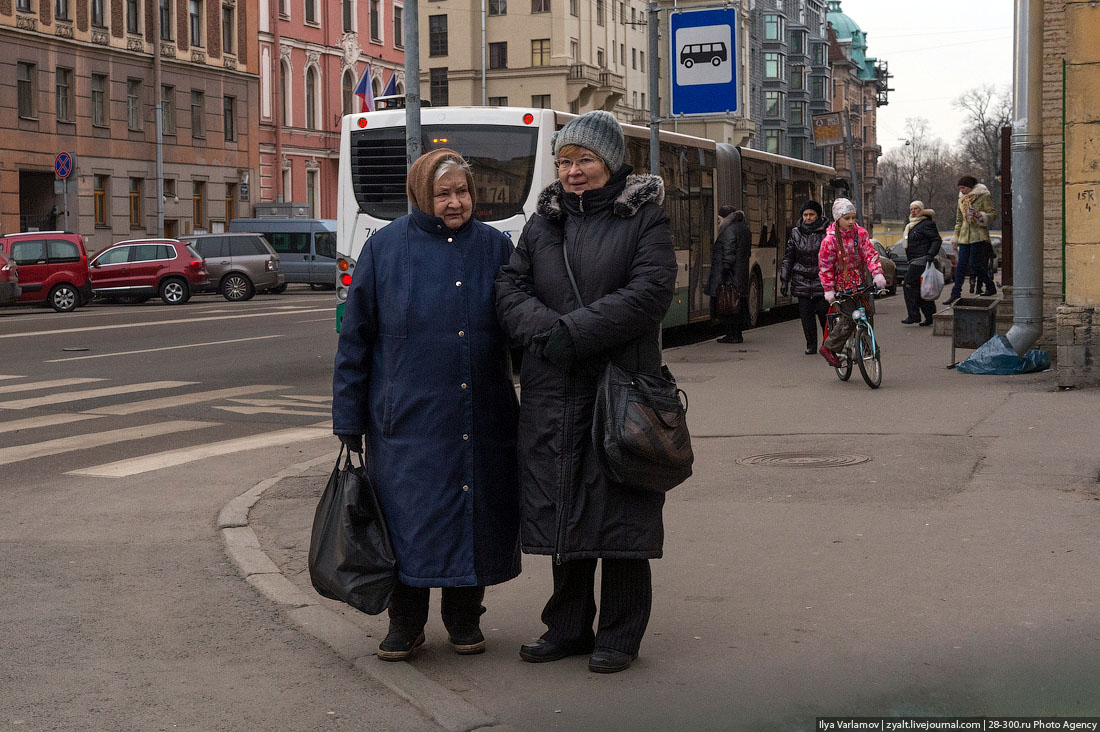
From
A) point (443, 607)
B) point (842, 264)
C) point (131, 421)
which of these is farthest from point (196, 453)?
point (842, 264)

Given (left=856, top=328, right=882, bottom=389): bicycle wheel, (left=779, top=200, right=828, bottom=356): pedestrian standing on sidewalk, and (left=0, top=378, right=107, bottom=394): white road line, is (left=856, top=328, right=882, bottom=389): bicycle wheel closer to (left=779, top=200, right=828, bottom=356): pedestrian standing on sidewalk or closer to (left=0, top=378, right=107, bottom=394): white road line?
(left=779, top=200, right=828, bottom=356): pedestrian standing on sidewalk

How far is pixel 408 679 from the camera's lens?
483cm

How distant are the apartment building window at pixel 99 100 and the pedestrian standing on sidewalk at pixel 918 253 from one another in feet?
99.4

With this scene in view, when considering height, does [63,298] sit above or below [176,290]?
below

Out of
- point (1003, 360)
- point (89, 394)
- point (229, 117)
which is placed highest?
point (229, 117)

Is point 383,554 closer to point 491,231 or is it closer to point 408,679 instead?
point 408,679

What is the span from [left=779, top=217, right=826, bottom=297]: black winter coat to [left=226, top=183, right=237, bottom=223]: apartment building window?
3727cm

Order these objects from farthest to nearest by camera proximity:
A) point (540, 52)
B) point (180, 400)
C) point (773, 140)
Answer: point (773, 140) → point (540, 52) → point (180, 400)

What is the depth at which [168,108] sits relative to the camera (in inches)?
1914

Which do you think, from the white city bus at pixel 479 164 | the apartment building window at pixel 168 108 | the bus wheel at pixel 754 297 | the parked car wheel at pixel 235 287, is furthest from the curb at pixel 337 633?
the apartment building window at pixel 168 108

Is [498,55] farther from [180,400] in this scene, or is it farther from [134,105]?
[180,400]

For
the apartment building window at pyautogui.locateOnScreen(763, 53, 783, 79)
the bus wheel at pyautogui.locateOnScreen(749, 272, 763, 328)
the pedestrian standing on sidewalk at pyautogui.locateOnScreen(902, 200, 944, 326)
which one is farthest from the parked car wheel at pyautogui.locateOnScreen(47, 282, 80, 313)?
the apartment building window at pyautogui.locateOnScreen(763, 53, 783, 79)

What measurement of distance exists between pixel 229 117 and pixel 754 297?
33378 mm

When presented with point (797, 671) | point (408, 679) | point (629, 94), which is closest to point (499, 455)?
point (408, 679)
